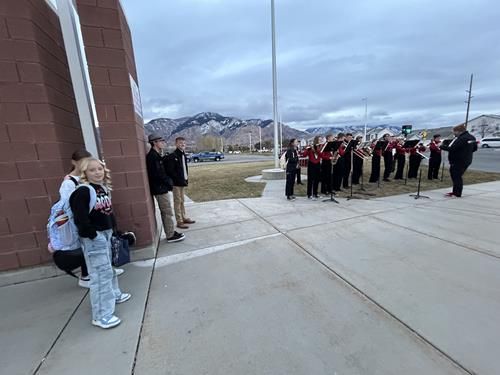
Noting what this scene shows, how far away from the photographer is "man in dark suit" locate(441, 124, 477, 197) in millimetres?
6309

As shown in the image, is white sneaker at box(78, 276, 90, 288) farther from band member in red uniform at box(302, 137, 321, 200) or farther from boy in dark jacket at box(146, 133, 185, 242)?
band member in red uniform at box(302, 137, 321, 200)

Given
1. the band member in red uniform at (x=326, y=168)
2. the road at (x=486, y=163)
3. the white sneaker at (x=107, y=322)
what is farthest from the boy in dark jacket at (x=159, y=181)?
the road at (x=486, y=163)

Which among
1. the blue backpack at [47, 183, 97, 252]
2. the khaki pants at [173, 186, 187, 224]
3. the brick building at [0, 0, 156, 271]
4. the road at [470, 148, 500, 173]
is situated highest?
the brick building at [0, 0, 156, 271]

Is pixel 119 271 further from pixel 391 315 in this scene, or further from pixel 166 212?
pixel 391 315

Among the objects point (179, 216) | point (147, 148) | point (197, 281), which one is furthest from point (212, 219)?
point (197, 281)

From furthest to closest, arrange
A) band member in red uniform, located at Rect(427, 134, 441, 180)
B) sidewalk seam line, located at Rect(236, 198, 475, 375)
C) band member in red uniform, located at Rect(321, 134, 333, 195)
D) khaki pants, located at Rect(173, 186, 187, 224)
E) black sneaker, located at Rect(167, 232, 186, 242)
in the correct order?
band member in red uniform, located at Rect(427, 134, 441, 180) < band member in red uniform, located at Rect(321, 134, 333, 195) < khaki pants, located at Rect(173, 186, 187, 224) < black sneaker, located at Rect(167, 232, 186, 242) < sidewalk seam line, located at Rect(236, 198, 475, 375)

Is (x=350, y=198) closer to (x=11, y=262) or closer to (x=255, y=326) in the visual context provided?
(x=255, y=326)

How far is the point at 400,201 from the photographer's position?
6133mm

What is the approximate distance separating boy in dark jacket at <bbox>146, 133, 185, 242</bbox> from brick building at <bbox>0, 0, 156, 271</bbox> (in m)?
0.40

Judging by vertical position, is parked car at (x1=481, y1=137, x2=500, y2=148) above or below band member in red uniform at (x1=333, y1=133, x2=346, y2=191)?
below

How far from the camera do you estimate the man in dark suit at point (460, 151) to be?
631 centimetres

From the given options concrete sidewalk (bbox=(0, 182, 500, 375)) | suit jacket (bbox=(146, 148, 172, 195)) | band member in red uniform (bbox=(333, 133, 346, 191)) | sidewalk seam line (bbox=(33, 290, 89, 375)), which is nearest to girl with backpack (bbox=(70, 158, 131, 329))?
concrete sidewalk (bbox=(0, 182, 500, 375))

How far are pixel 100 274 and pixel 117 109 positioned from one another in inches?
84.3

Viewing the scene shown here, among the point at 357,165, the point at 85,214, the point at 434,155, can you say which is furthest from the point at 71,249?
the point at 434,155
